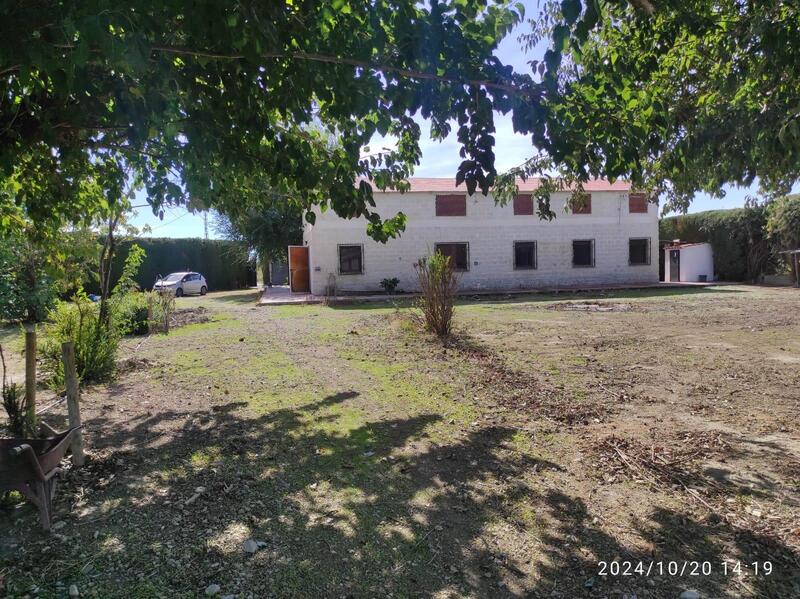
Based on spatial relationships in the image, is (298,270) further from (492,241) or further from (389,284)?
(492,241)

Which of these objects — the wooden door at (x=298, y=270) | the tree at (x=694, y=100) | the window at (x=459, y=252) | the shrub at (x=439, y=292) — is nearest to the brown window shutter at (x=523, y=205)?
the window at (x=459, y=252)

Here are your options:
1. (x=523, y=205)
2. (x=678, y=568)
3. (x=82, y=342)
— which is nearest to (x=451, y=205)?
(x=523, y=205)

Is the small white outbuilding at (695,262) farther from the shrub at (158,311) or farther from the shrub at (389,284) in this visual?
the shrub at (158,311)

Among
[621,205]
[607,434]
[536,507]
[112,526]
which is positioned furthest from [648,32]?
[621,205]

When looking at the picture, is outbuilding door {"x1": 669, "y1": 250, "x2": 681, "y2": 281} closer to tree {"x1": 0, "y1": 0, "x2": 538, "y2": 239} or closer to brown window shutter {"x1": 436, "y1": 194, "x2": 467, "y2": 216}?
brown window shutter {"x1": 436, "y1": 194, "x2": 467, "y2": 216}

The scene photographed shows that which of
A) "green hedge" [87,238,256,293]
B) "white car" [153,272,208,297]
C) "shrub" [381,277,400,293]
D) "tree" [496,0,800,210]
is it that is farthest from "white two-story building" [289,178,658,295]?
"tree" [496,0,800,210]

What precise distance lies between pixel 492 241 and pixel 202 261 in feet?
64.7

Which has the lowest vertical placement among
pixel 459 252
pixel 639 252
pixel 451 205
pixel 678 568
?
pixel 678 568

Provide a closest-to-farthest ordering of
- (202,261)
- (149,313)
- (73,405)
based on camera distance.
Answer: (73,405) < (149,313) < (202,261)

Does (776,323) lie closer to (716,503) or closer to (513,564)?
(716,503)

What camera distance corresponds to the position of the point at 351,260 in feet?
78.7

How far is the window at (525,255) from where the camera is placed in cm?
2538

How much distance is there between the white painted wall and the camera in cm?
2366

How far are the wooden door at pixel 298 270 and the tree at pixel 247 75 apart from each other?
66.8 feet
